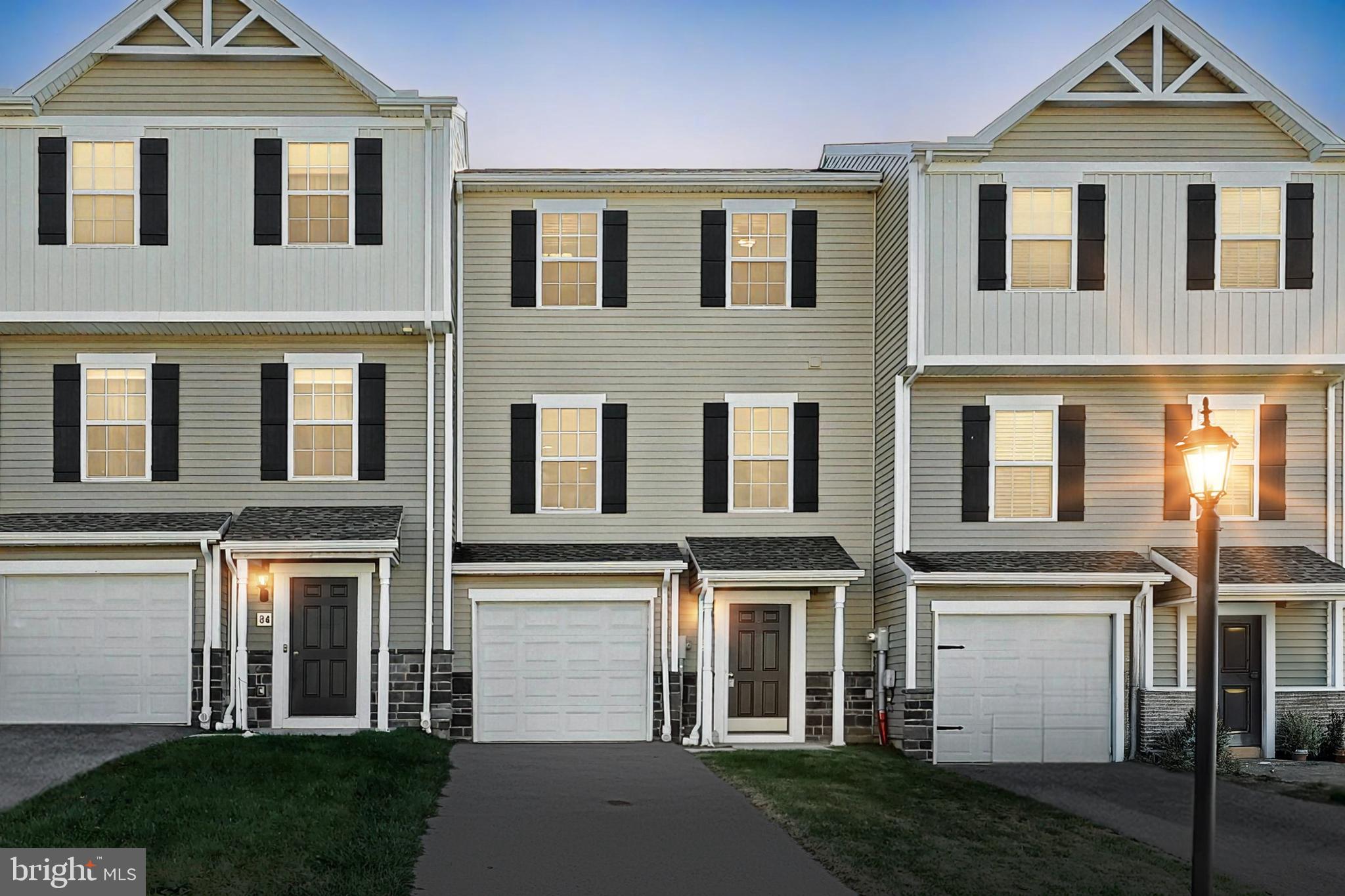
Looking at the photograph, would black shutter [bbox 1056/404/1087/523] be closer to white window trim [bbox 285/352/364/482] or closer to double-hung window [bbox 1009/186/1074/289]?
double-hung window [bbox 1009/186/1074/289]

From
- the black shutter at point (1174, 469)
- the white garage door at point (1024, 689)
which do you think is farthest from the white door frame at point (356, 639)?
the black shutter at point (1174, 469)

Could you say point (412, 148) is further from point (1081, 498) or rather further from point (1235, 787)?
point (1235, 787)

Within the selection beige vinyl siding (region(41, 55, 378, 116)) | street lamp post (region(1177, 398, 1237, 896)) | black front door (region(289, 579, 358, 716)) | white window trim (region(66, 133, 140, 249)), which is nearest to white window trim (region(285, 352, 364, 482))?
black front door (region(289, 579, 358, 716))

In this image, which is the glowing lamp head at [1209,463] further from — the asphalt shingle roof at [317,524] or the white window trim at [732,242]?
the white window trim at [732,242]

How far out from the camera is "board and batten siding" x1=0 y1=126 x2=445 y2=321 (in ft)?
59.9

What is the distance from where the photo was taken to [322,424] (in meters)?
19.0

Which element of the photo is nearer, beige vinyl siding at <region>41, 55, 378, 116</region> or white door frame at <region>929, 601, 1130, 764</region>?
white door frame at <region>929, 601, 1130, 764</region>

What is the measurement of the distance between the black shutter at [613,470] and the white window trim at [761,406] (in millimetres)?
1551

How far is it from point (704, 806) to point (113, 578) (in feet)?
31.1

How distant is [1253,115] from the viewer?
61.7 feet

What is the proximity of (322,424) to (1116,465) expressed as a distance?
439 inches

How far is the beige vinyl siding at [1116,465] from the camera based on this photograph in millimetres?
18969

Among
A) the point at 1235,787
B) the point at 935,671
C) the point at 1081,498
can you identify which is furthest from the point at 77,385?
the point at 1235,787

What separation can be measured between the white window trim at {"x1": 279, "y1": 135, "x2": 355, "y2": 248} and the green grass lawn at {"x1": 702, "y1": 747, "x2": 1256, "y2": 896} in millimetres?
8607
